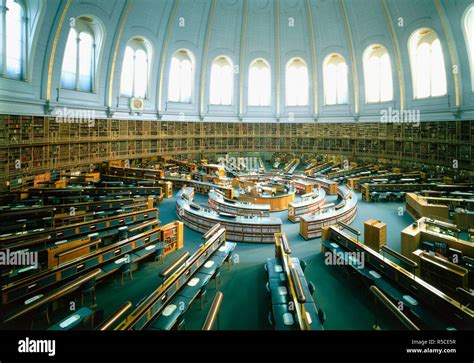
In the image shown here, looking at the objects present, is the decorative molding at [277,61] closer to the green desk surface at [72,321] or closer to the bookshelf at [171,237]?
the bookshelf at [171,237]

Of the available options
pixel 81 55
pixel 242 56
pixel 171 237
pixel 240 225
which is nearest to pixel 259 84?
pixel 242 56

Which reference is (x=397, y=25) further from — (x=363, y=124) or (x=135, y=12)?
(x=135, y=12)

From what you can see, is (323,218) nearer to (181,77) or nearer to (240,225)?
(240,225)

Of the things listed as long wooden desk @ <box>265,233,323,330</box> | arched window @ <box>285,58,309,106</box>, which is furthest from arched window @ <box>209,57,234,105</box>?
long wooden desk @ <box>265,233,323,330</box>

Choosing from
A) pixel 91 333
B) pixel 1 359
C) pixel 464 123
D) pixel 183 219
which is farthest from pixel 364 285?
pixel 464 123

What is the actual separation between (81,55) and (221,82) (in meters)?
12.9

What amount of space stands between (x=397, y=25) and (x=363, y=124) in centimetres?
777

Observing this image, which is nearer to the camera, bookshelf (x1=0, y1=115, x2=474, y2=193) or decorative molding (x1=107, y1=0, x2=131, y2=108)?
bookshelf (x1=0, y1=115, x2=474, y2=193)

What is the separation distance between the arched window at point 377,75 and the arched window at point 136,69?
19.7 metres

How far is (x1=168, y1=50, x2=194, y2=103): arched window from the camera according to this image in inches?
993

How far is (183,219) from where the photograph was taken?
1145cm

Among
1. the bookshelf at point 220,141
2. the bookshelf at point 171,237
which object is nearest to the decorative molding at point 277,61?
the bookshelf at point 220,141

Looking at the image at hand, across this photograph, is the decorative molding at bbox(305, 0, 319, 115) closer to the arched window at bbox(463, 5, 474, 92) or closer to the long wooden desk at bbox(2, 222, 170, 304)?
the arched window at bbox(463, 5, 474, 92)

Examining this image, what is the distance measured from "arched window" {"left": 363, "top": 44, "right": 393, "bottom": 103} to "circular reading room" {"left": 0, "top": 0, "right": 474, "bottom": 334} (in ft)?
0.46
